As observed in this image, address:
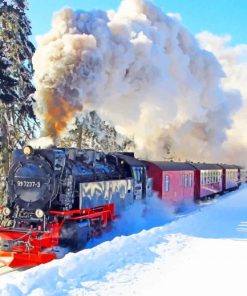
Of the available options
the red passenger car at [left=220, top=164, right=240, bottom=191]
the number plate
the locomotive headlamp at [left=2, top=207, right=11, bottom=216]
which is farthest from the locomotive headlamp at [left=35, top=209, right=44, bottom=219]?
Result: the red passenger car at [left=220, top=164, right=240, bottom=191]

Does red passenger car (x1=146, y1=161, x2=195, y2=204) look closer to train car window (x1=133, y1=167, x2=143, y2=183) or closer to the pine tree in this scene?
train car window (x1=133, y1=167, x2=143, y2=183)

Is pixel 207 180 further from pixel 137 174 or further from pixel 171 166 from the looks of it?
pixel 137 174

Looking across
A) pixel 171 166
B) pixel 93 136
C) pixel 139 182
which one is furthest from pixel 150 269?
pixel 93 136

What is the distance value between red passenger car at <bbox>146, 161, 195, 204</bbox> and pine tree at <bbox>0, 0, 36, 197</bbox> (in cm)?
631

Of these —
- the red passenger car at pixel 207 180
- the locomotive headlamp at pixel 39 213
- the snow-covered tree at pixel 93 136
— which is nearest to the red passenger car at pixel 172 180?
the red passenger car at pixel 207 180

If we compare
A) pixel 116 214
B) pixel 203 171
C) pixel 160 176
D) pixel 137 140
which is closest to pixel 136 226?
pixel 116 214

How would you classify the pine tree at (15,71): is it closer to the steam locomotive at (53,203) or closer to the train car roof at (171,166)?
the train car roof at (171,166)

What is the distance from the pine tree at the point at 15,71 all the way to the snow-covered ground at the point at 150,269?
9.63 m

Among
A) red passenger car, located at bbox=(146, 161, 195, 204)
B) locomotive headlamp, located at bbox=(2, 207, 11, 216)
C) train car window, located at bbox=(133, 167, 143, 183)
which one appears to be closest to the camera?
locomotive headlamp, located at bbox=(2, 207, 11, 216)

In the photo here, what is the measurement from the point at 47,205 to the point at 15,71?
11805 millimetres

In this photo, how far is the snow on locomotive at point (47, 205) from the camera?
370 inches

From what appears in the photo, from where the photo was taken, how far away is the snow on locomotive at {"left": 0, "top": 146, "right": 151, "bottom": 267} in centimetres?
941

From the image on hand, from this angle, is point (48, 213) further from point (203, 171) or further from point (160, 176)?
point (203, 171)

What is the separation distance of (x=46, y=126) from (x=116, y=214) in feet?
10.6
